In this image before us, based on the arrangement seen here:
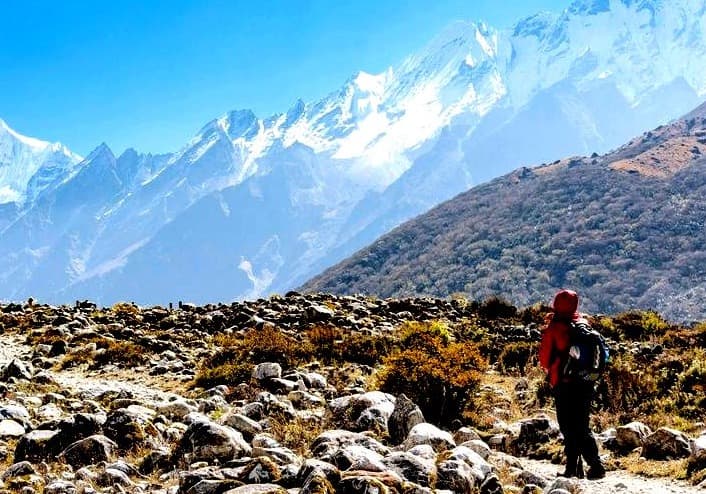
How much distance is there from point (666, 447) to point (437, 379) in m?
3.84

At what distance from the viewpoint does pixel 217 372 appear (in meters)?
14.4

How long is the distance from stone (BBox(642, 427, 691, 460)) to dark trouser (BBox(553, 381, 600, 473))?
3.83 ft

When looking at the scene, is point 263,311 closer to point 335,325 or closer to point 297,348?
point 335,325

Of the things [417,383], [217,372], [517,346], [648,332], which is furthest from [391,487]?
[648,332]

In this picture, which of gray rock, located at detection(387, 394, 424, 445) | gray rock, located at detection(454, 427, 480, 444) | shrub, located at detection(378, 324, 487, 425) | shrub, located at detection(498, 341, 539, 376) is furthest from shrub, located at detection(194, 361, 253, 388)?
shrub, located at detection(498, 341, 539, 376)

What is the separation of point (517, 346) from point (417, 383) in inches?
260

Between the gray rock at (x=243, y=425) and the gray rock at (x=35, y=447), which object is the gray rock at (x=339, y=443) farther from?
the gray rock at (x=35, y=447)

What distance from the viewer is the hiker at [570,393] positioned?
8.30 metres

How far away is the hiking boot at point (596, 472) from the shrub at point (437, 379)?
3227 mm

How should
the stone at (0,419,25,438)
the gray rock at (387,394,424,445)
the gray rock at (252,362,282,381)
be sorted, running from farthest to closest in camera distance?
the gray rock at (252,362,282,381)
the stone at (0,419,25,438)
the gray rock at (387,394,424,445)

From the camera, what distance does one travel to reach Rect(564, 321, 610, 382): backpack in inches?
322

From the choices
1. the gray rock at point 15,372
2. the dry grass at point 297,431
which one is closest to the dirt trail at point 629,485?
the dry grass at point 297,431

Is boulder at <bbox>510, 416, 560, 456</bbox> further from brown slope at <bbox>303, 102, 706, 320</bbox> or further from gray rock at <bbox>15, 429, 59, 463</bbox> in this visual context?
brown slope at <bbox>303, 102, 706, 320</bbox>

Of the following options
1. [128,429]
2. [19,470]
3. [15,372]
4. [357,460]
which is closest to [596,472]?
[357,460]
